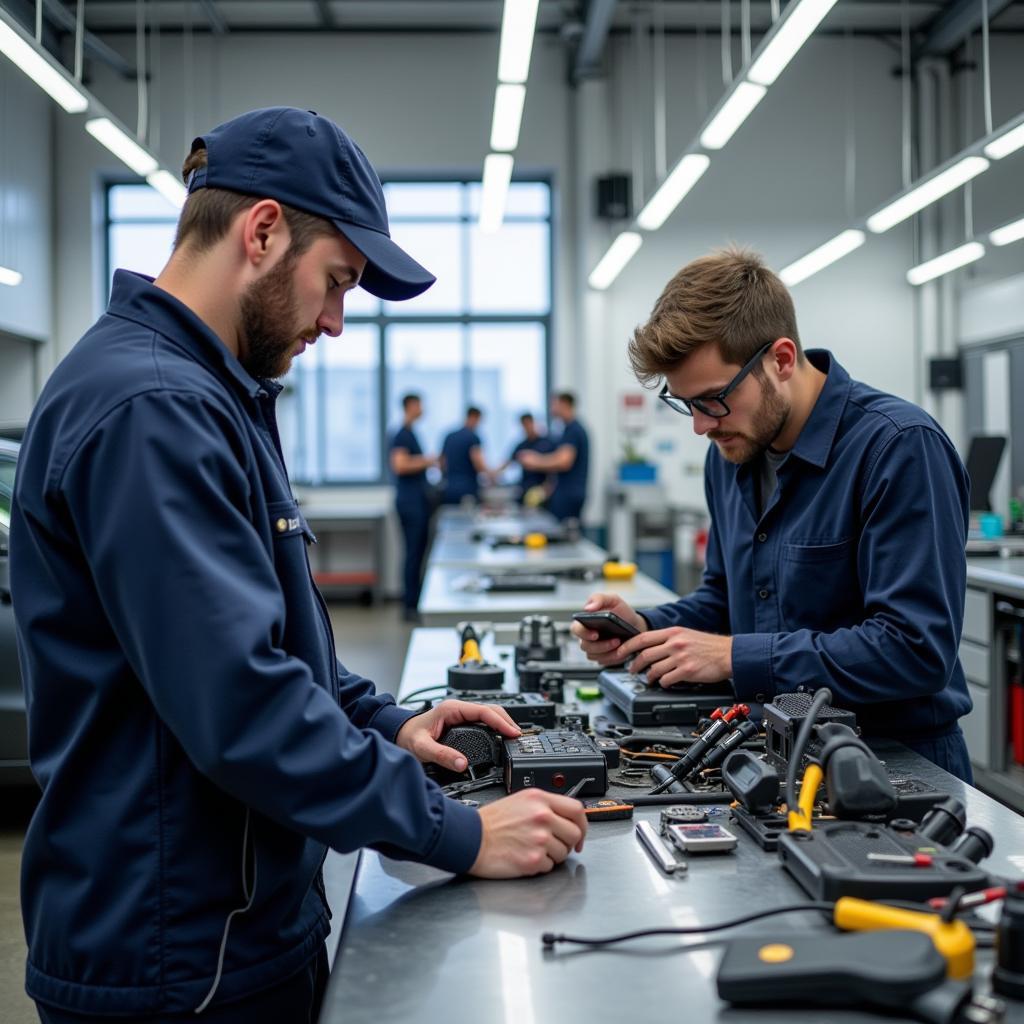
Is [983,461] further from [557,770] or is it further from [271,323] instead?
[271,323]

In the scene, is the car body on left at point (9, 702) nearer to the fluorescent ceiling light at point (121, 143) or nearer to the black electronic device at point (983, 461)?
the fluorescent ceiling light at point (121, 143)

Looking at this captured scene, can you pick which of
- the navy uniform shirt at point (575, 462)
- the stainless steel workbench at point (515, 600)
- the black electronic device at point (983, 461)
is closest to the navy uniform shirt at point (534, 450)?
the navy uniform shirt at point (575, 462)

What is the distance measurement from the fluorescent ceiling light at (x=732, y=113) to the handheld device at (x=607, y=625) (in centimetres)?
319

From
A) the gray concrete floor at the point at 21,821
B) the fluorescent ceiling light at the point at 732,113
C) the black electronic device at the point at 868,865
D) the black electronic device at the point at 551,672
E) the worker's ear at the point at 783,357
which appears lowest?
the gray concrete floor at the point at 21,821

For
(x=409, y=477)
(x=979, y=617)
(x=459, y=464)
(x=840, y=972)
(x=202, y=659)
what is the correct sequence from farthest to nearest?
(x=459, y=464) → (x=409, y=477) → (x=979, y=617) → (x=202, y=659) → (x=840, y=972)

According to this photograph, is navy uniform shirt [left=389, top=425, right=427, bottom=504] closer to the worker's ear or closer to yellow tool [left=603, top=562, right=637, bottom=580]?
yellow tool [left=603, top=562, right=637, bottom=580]

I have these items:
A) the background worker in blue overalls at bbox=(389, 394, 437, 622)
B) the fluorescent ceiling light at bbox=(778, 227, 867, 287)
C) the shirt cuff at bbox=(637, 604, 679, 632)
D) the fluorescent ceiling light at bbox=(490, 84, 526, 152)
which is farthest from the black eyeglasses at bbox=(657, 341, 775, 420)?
the background worker in blue overalls at bbox=(389, 394, 437, 622)

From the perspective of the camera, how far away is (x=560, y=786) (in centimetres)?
131

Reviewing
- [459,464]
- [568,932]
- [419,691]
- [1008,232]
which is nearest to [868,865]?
[568,932]

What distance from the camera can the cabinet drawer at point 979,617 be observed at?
12.5 ft

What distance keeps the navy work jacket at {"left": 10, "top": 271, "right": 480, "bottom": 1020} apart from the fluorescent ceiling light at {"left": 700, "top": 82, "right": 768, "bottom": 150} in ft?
12.8

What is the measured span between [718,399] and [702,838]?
0.77m

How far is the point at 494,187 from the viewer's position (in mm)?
6359

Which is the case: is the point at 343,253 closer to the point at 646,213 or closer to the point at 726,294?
the point at 726,294
